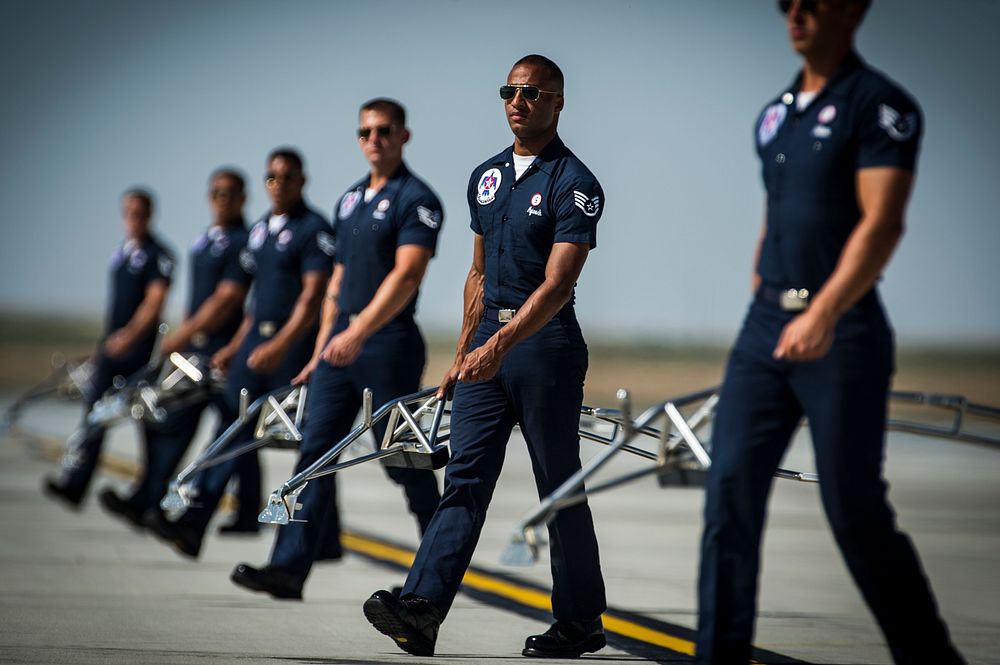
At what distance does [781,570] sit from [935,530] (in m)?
3.06

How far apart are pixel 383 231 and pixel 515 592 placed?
6.45 ft

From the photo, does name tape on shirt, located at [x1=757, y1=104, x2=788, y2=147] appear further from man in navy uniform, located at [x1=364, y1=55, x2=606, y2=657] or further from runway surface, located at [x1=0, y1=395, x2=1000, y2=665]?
runway surface, located at [x1=0, y1=395, x2=1000, y2=665]

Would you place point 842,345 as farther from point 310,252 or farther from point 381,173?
point 310,252

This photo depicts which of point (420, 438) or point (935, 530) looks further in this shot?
point (935, 530)

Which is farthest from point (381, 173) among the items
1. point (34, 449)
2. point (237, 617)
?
point (34, 449)

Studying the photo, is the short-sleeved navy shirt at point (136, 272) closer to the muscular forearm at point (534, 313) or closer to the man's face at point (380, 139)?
the man's face at point (380, 139)

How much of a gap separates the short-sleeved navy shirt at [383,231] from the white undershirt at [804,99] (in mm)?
3000

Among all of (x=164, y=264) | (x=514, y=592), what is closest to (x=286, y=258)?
(x=514, y=592)

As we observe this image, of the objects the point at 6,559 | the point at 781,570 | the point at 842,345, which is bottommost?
the point at 6,559

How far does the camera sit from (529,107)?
18.8 feet

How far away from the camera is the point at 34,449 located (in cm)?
1750

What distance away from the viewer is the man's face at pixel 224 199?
1055 centimetres

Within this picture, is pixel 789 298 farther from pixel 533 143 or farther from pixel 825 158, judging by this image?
pixel 533 143

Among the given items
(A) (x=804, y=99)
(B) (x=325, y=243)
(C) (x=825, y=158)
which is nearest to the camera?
(C) (x=825, y=158)
